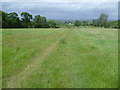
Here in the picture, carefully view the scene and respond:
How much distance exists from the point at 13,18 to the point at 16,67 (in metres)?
27.9

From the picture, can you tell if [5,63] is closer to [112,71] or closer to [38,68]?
[38,68]

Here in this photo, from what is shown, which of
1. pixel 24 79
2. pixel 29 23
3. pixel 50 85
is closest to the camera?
pixel 50 85

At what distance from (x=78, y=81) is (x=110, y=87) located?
814mm

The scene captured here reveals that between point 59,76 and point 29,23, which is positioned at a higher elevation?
point 29,23

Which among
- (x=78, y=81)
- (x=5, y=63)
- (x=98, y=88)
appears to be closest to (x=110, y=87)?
(x=98, y=88)

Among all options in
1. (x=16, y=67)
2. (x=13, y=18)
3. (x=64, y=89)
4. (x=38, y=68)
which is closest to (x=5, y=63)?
(x=16, y=67)

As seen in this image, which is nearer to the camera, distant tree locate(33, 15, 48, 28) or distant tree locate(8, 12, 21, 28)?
distant tree locate(33, 15, 48, 28)

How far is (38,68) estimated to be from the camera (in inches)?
161

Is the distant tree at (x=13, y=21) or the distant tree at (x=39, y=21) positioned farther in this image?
the distant tree at (x=13, y=21)

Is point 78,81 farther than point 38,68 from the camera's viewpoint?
No

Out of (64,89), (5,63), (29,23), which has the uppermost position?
(29,23)

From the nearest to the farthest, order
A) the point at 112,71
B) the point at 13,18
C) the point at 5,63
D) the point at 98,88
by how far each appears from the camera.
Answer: the point at 98,88
the point at 112,71
the point at 5,63
the point at 13,18

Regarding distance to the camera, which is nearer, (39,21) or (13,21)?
(39,21)

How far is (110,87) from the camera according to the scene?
290 centimetres
